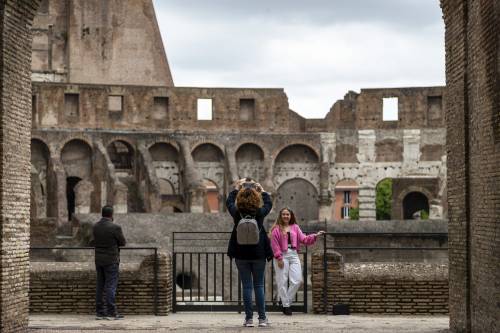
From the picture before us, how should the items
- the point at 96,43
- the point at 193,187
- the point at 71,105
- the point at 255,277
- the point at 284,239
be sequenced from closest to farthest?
the point at 255,277
the point at 284,239
the point at 193,187
the point at 71,105
the point at 96,43

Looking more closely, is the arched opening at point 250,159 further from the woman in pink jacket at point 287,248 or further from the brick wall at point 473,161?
the brick wall at point 473,161

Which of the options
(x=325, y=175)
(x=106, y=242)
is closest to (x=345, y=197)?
(x=325, y=175)

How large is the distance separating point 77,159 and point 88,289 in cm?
2620

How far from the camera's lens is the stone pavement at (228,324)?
40.4 feet

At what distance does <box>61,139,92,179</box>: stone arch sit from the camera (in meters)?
40.6

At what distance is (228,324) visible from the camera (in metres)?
13.3

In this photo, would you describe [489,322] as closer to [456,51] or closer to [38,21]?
[456,51]

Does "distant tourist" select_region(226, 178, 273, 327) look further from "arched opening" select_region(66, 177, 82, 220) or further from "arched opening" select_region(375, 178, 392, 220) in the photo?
"arched opening" select_region(375, 178, 392, 220)

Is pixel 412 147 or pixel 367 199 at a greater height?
pixel 412 147

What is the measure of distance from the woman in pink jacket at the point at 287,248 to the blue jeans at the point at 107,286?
2235 millimetres

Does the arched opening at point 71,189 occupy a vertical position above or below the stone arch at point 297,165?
below

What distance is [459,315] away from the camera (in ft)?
39.6

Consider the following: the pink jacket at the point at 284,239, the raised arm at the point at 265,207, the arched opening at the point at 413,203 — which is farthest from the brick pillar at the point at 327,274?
the arched opening at the point at 413,203

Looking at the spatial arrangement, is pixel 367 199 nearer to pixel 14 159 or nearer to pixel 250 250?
pixel 250 250
